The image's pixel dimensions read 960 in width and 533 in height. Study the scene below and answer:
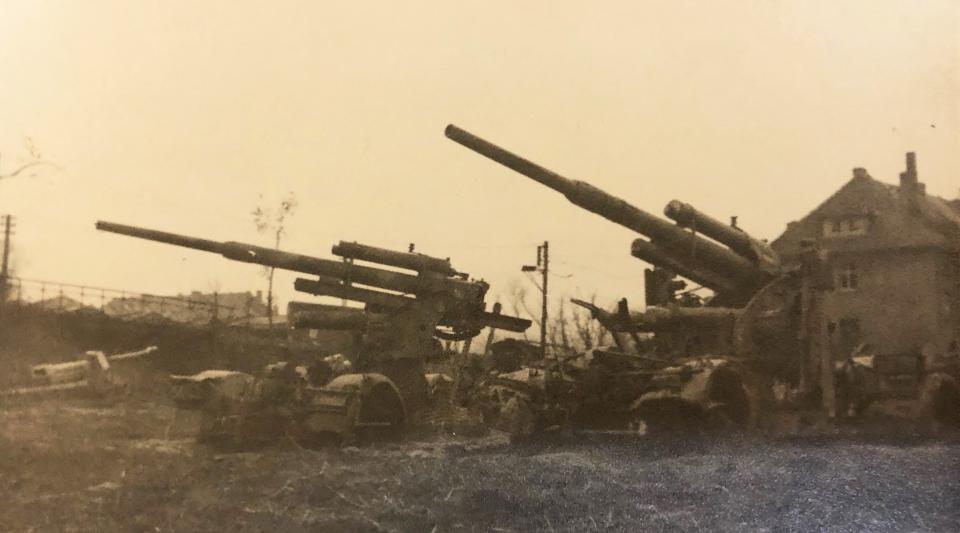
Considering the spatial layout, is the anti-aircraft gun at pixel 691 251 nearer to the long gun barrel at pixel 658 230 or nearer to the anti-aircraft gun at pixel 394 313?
the long gun barrel at pixel 658 230

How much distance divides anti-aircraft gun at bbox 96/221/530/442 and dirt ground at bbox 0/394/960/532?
6.70ft

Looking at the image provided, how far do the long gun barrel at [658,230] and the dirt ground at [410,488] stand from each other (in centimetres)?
234

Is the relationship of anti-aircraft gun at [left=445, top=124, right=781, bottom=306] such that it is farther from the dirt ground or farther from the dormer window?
the dirt ground

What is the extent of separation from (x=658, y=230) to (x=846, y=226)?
200cm

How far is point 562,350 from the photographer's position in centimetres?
752

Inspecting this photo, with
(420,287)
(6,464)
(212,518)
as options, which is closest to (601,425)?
(420,287)

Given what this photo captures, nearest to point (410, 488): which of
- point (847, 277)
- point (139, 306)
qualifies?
point (139, 306)

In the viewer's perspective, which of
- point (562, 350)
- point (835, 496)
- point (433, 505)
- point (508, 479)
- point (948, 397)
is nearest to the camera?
point (433, 505)

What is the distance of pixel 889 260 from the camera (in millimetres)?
7238

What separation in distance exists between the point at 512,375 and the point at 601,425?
0.91m

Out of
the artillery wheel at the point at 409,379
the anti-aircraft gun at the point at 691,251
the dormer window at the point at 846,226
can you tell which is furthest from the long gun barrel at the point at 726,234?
the artillery wheel at the point at 409,379

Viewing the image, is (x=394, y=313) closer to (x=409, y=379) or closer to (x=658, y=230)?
(x=409, y=379)

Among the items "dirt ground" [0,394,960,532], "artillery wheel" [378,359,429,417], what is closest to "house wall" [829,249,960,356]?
"dirt ground" [0,394,960,532]

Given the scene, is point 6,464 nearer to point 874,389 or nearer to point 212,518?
point 212,518
